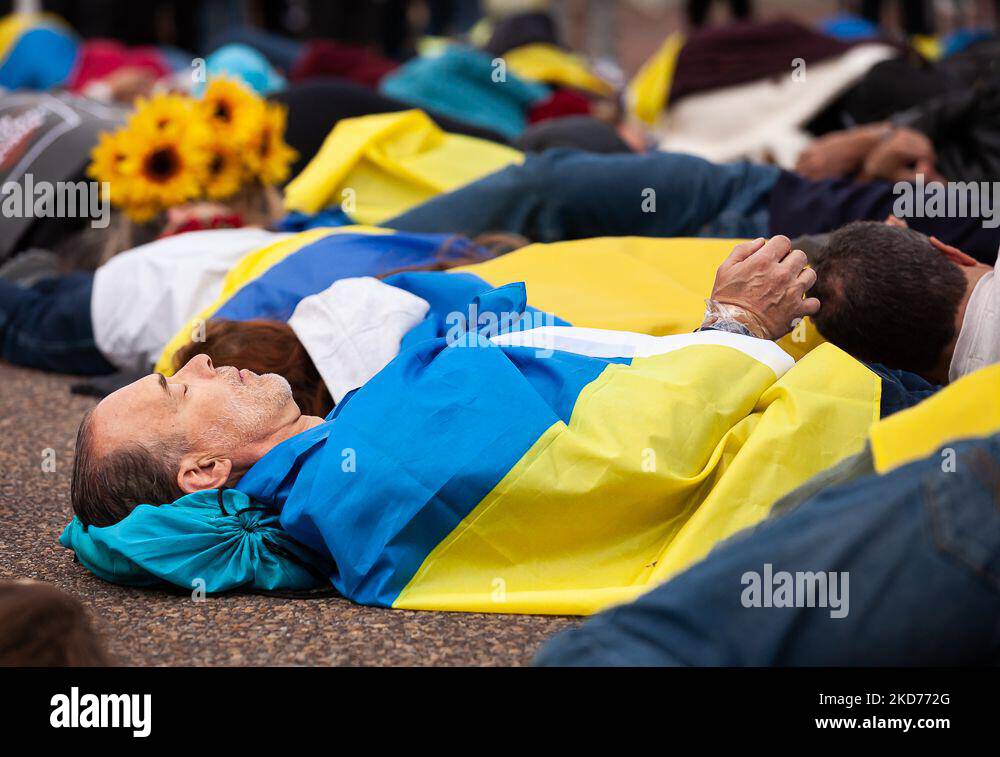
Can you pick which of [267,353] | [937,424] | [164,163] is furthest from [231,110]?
[937,424]

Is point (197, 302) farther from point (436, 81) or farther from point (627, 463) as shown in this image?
point (436, 81)

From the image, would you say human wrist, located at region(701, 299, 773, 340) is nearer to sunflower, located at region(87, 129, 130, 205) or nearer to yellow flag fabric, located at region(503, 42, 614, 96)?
sunflower, located at region(87, 129, 130, 205)

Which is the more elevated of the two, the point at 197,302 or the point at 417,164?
the point at 417,164

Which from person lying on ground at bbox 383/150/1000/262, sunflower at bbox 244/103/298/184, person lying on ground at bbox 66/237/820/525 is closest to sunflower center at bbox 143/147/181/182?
sunflower at bbox 244/103/298/184

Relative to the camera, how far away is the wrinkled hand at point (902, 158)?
3.63 metres

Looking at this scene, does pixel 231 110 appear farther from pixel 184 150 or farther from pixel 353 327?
pixel 353 327

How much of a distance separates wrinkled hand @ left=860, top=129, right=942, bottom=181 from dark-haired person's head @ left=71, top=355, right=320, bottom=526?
91.9 inches

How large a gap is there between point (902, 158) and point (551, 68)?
302cm

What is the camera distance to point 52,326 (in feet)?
11.4

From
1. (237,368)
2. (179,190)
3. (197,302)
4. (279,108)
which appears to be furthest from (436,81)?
(237,368)

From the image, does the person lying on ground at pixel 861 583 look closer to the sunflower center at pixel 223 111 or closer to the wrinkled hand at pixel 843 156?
the wrinkled hand at pixel 843 156

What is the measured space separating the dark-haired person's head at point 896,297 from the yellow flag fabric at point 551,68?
13.2 feet

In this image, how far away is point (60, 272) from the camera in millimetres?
3953

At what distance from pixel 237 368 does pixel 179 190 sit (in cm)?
151
